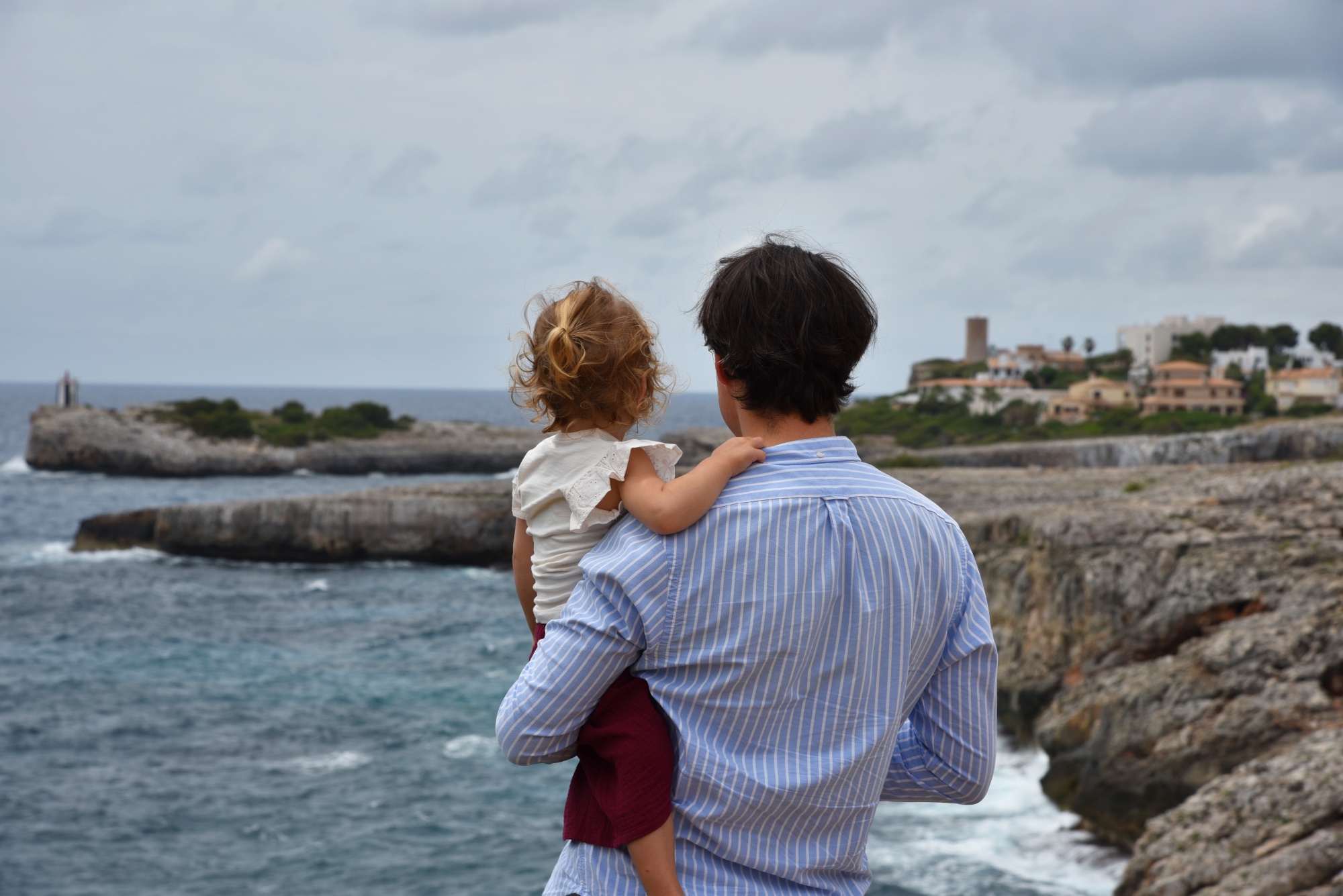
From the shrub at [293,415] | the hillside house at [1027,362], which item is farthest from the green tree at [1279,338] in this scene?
the shrub at [293,415]

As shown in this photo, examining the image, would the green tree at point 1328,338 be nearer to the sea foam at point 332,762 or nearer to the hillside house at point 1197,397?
the hillside house at point 1197,397

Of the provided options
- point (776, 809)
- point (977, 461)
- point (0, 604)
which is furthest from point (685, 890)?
point (977, 461)

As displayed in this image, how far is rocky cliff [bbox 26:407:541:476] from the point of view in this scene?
65.6 m

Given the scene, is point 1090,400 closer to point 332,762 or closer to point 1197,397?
point 1197,397

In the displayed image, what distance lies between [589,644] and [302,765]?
16.4 m

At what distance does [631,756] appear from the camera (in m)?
1.76

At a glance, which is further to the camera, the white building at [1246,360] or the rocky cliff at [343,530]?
the white building at [1246,360]

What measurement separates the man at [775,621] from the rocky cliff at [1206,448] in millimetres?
36100

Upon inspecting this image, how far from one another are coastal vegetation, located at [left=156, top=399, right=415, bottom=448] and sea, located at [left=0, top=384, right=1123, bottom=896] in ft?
131

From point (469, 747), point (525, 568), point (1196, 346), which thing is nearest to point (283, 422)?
point (469, 747)

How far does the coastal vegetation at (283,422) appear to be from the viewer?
70688 millimetres

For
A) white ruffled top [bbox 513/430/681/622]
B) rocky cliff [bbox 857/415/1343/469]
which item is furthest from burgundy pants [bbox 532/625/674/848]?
rocky cliff [bbox 857/415/1343/469]

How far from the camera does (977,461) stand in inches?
1855

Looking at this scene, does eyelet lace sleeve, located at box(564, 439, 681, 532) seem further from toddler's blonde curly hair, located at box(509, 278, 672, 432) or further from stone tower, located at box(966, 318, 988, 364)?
stone tower, located at box(966, 318, 988, 364)
